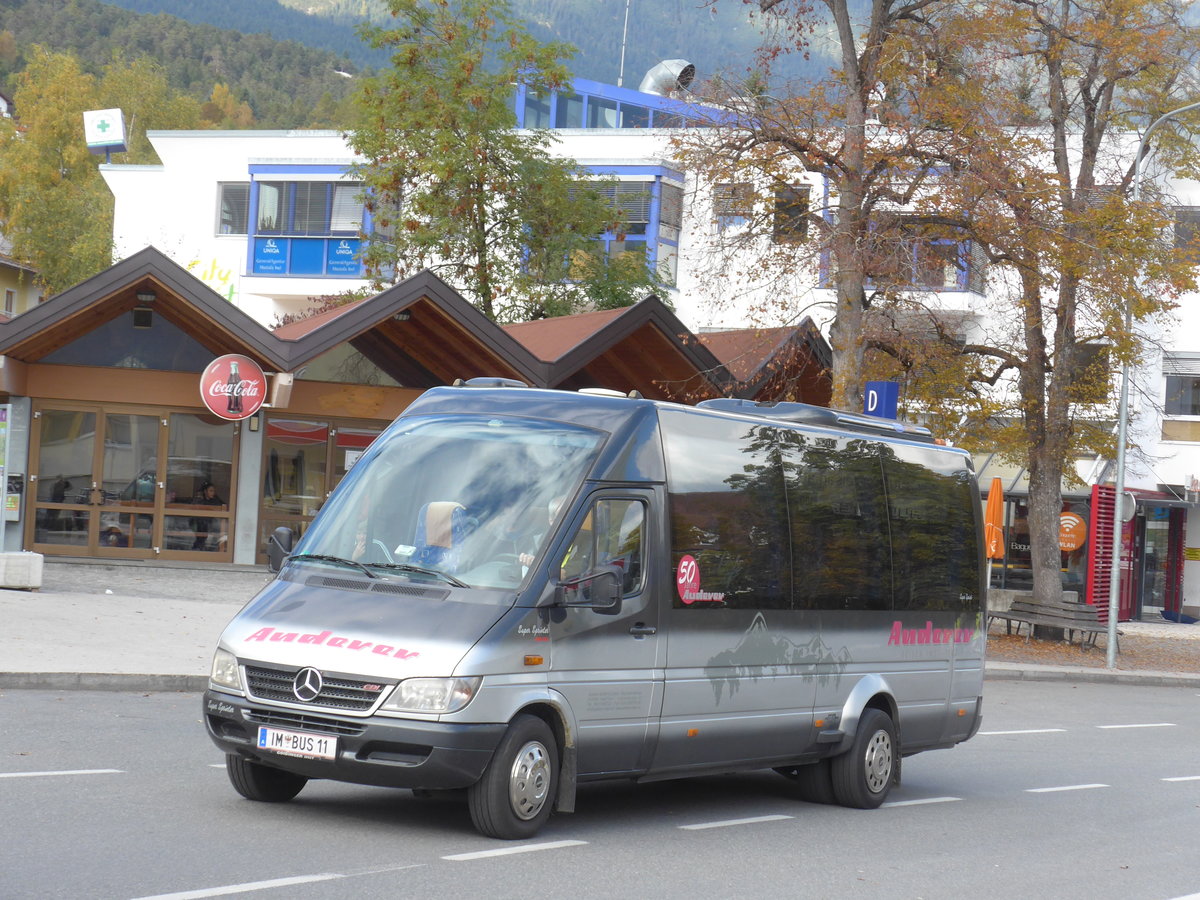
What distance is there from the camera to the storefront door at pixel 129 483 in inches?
1051

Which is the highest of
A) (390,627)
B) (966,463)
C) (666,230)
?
(666,230)

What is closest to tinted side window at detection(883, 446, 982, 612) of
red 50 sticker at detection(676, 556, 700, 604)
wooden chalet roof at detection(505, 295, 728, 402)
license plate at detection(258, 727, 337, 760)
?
red 50 sticker at detection(676, 556, 700, 604)

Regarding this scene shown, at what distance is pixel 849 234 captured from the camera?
22109 mm

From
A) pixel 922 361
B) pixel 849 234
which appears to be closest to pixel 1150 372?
pixel 922 361

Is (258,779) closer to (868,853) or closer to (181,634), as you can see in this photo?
(868,853)

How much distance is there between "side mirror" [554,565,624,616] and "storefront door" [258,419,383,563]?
19.8 meters

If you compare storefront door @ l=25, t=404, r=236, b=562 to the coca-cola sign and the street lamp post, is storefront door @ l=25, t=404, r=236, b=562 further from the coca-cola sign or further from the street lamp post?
the street lamp post

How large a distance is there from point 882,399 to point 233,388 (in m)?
11.2

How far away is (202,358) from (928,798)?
1837 cm

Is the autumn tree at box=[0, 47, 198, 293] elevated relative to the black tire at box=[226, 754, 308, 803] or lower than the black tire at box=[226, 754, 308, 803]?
elevated

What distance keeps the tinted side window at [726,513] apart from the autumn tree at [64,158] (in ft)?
179

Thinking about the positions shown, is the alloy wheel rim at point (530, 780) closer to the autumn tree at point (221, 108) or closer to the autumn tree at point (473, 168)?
the autumn tree at point (473, 168)

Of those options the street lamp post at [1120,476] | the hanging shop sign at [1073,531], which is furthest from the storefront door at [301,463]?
the hanging shop sign at [1073,531]

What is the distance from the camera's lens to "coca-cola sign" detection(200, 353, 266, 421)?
26.1 m
